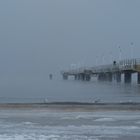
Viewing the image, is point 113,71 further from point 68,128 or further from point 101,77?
point 68,128

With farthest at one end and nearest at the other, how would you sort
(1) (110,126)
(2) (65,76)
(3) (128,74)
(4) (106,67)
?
(2) (65,76) → (4) (106,67) → (3) (128,74) → (1) (110,126)

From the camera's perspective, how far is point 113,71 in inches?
4013

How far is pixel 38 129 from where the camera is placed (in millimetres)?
13836

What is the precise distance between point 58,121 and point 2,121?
1.77 metres

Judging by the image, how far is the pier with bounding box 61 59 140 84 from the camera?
79.6m

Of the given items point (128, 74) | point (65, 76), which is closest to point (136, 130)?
point (128, 74)

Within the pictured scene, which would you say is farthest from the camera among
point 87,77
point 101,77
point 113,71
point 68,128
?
point 87,77

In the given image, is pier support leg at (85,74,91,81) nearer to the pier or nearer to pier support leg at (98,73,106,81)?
the pier

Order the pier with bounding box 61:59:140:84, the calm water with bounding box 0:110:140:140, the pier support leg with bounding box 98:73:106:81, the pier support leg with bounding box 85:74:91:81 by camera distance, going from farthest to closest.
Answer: the pier support leg with bounding box 85:74:91:81 < the pier support leg with bounding box 98:73:106:81 < the pier with bounding box 61:59:140:84 < the calm water with bounding box 0:110:140:140

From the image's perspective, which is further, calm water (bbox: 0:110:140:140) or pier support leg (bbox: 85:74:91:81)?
pier support leg (bbox: 85:74:91:81)

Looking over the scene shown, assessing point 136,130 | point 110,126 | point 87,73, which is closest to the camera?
point 136,130

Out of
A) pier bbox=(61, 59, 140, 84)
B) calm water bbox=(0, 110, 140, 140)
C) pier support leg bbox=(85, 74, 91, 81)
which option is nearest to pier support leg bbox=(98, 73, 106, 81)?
pier bbox=(61, 59, 140, 84)

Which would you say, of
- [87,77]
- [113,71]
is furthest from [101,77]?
[113,71]

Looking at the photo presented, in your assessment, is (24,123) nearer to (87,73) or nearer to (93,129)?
(93,129)
